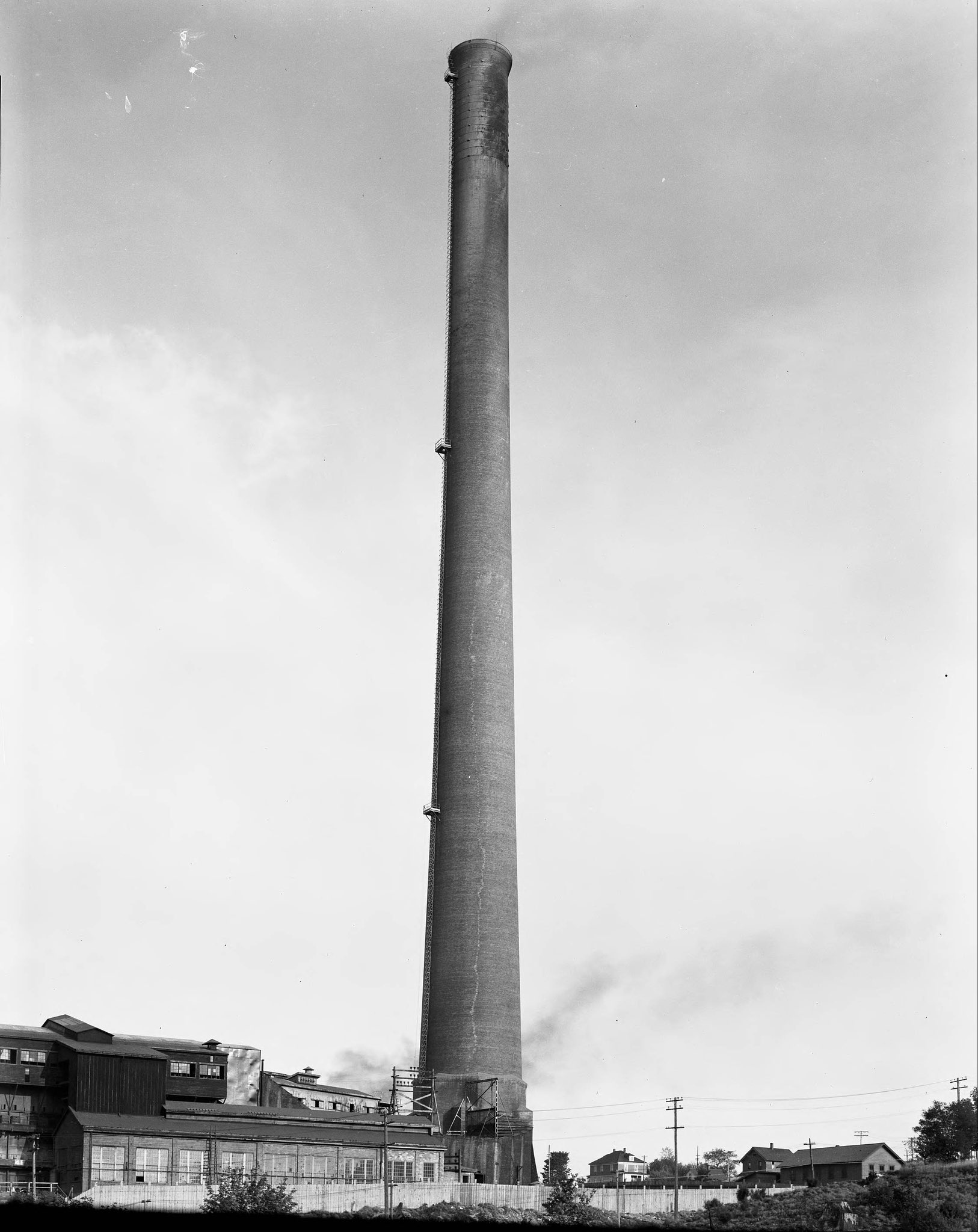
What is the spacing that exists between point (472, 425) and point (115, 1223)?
123 ft

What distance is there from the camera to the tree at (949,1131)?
59438mm

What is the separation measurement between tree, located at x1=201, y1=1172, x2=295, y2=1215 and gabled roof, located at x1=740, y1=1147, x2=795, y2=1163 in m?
44.7

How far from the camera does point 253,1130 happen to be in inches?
1640

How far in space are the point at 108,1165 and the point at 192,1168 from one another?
2.33 meters

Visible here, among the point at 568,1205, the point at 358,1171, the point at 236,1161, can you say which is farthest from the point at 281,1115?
the point at 568,1205

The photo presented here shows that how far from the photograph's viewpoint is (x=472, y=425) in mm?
46500

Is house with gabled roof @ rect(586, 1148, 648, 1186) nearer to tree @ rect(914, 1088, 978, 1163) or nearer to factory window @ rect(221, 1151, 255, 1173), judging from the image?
tree @ rect(914, 1088, 978, 1163)

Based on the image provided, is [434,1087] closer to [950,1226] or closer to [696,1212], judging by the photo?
[696,1212]

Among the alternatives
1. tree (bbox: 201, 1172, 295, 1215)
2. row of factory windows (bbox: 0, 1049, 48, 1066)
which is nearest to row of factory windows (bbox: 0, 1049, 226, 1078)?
row of factory windows (bbox: 0, 1049, 48, 1066)

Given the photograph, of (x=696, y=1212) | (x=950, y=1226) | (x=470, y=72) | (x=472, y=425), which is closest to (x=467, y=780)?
(x=472, y=425)

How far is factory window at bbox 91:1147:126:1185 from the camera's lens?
127 ft

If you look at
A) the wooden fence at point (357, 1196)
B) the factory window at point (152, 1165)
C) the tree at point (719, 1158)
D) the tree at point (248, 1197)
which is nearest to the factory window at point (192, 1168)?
the factory window at point (152, 1165)

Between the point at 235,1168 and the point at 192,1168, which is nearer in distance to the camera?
the point at 192,1168

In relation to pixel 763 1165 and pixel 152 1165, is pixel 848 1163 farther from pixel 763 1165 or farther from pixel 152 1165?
pixel 152 1165
